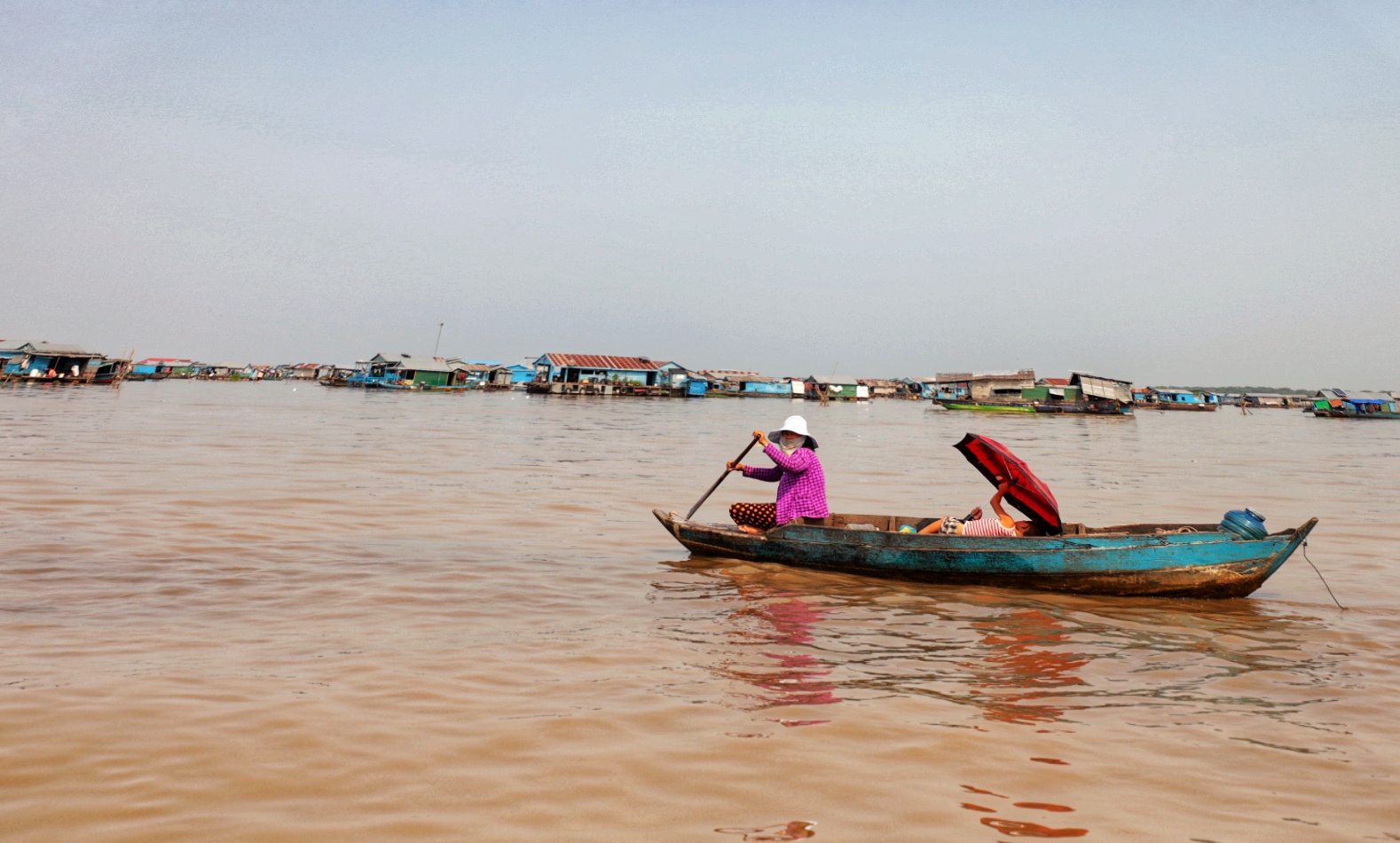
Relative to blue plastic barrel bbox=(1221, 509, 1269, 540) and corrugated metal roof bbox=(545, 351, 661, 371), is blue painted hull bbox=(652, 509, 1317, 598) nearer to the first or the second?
blue plastic barrel bbox=(1221, 509, 1269, 540)

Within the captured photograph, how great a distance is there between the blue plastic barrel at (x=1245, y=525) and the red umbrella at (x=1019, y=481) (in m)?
1.36

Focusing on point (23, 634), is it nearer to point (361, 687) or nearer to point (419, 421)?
point (361, 687)

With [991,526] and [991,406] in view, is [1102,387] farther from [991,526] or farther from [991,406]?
[991,526]

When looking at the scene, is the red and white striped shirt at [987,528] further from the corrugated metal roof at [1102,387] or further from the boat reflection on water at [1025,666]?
the corrugated metal roof at [1102,387]

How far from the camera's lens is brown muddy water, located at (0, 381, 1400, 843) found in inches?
108

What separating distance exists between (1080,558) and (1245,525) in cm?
139

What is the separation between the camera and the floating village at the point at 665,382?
4931 cm

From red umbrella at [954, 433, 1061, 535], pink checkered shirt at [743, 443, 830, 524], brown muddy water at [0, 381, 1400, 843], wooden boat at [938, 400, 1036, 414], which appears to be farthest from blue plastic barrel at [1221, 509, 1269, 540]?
wooden boat at [938, 400, 1036, 414]

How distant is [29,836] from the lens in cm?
244

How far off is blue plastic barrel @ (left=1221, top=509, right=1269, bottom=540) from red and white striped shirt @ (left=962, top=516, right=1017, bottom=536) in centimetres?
173

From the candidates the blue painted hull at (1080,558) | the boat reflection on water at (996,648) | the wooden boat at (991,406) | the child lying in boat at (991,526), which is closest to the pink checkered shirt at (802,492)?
the blue painted hull at (1080,558)

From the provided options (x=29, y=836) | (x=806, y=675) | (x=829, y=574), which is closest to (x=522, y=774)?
(x=29, y=836)

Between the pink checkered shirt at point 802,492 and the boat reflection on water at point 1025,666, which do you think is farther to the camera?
the pink checkered shirt at point 802,492

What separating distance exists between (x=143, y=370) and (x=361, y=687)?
104 m
